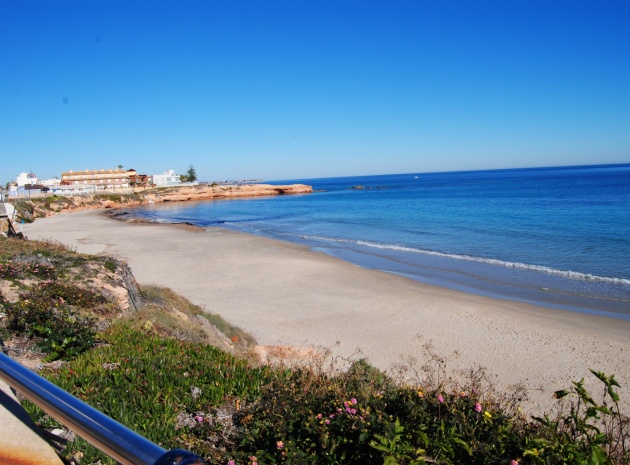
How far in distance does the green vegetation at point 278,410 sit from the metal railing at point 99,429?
73.4 inches

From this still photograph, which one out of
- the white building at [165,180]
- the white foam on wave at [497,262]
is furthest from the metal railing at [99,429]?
the white building at [165,180]

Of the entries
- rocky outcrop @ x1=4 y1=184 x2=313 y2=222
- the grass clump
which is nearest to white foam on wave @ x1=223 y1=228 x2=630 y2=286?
the grass clump

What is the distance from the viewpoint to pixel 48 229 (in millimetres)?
36031

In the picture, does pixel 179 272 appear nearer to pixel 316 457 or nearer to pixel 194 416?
pixel 194 416

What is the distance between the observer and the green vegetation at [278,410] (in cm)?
305

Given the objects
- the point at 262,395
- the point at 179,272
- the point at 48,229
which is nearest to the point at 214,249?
the point at 179,272

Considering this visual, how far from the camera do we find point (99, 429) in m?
1.31

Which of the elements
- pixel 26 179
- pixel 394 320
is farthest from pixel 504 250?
pixel 26 179

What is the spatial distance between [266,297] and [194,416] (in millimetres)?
10584

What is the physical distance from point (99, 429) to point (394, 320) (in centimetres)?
1161

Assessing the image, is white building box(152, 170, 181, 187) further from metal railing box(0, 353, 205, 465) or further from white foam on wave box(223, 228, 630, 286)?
metal railing box(0, 353, 205, 465)

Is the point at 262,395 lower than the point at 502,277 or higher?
higher

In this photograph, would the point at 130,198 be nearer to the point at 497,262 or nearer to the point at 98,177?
the point at 98,177

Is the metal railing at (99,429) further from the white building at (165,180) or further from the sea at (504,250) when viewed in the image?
the white building at (165,180)
